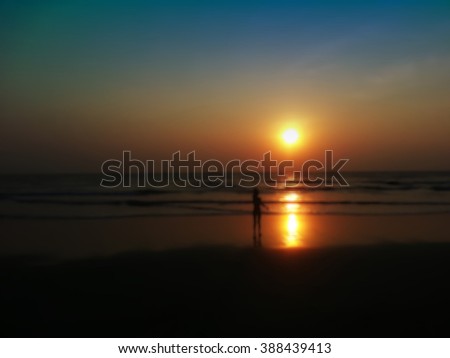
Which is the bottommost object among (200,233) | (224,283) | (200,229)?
(224,283)

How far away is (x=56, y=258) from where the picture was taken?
11305 millimetres

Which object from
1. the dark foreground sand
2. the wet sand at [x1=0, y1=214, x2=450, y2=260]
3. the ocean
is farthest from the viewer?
the ocean

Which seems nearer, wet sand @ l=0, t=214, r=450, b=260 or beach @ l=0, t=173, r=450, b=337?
beach @ l=0, t=173, r=450, b=337

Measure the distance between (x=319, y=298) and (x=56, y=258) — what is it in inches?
279

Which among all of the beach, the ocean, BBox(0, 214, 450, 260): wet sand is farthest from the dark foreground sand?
the ocean

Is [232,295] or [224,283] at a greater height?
[224,283]

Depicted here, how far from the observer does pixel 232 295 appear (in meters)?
7.96

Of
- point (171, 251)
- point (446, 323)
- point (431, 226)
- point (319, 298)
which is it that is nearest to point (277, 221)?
point (431, 226)

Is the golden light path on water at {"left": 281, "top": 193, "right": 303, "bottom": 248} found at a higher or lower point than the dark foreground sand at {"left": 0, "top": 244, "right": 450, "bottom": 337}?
higher

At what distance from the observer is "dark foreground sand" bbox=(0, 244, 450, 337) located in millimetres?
6473

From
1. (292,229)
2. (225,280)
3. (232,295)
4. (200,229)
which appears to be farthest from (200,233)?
(232,295)

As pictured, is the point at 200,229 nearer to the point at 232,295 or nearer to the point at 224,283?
the point at 224,283

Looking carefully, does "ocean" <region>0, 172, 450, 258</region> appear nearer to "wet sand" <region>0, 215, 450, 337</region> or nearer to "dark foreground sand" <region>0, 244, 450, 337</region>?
"wet sand" <region>0, 215, 450, 337</region>

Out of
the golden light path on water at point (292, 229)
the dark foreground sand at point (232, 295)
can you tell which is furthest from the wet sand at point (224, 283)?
the golden light path on water at point (292, 229)
